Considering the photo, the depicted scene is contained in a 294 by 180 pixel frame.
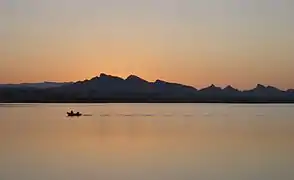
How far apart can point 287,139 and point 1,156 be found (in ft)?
39.5

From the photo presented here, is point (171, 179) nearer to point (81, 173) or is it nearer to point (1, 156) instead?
point (81, 173)

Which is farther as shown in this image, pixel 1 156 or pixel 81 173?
pixel 1 156

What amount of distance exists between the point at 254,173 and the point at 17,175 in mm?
5774

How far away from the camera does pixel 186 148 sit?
19938mm

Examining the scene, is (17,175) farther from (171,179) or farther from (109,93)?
(109,93)

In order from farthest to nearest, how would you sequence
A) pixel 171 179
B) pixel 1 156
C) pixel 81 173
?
pixel 1 156 < pixel 81 173 < pixel 171 179

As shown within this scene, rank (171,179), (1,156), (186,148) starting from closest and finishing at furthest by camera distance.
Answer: (171,179), (1,156), (186,148)

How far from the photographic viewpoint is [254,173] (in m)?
13.7

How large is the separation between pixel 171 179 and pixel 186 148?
7.43 meters

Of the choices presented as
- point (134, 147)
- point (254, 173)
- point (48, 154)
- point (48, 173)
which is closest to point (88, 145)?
point (134, 147)

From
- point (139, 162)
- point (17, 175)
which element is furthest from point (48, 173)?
point (139, 162)

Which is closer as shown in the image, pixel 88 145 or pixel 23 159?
pixel 23 159

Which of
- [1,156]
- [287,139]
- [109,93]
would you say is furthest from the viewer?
[109,93]

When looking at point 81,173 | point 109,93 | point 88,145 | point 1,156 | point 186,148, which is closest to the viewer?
point 81,173
